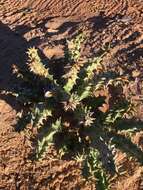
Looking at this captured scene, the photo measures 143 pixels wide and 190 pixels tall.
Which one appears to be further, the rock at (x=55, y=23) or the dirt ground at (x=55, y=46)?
the rock at (x=55, y=23)

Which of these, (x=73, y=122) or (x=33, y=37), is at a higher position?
(x=33, y=37)

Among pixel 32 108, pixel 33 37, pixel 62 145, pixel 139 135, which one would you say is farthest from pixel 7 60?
pixel 139 135

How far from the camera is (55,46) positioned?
4332mm

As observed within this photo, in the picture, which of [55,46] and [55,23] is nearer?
[55,46]

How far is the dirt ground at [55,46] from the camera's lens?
3350 millimetres

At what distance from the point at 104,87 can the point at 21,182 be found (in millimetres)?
1123

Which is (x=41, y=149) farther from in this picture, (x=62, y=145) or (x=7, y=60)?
(x=7, y=60)

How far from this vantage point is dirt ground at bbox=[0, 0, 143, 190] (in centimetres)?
335

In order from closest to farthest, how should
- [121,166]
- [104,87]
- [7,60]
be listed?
[121,166] < [104,87] < [7,60]

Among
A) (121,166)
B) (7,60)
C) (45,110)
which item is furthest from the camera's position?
(7,60)

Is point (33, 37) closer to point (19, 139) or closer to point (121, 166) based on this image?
point (19, 139)

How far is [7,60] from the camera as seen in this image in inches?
168

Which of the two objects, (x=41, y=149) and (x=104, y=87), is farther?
(x=104, y=87)

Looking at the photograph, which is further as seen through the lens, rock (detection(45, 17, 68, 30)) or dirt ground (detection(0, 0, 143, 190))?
rock (detection(45, 17, 68, 30))
